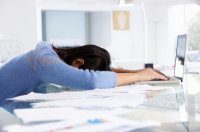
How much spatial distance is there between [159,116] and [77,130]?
28 cm

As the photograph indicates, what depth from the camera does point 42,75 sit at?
1303 mm

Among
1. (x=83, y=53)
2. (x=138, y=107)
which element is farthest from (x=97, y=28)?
(x=138, y=107)

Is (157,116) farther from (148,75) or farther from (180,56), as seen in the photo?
(180,56)

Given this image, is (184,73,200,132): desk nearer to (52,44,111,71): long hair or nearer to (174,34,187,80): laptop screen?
(52,44,111,71): long hair

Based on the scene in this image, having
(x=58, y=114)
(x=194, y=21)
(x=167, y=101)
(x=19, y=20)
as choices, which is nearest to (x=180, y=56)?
(x=167, y=101)

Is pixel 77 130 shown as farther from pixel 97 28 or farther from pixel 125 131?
pixel 97 28

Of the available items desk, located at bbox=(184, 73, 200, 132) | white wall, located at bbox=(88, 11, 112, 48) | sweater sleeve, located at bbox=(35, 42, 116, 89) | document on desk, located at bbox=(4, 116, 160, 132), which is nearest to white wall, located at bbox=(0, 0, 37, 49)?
white wall, located at bbox=(88, 11, 112, 48)

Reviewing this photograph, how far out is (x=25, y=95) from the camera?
1.48m

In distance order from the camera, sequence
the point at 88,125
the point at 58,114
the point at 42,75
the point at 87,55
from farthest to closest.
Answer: the point at 87,55 → the point at 42,75 → the point at 58,114 → the point at 88,125

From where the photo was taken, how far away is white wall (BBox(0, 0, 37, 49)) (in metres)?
4.27

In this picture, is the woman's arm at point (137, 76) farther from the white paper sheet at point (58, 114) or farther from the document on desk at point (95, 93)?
the white paper sheet at point (58, 114)

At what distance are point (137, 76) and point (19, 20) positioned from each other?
3055 millimetres

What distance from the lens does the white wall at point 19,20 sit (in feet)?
14.0

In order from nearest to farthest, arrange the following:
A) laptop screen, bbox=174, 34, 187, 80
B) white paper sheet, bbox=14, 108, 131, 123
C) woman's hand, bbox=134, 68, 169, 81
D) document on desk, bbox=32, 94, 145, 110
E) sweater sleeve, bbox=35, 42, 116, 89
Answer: white paper sheet, bbox=14, 108, 131, 123
document on desk, bbox=32, 94, 145, 110
sweater sleeve, bbox=35, 42, 116, 89
woman's hand, bbox=134, 68, 169, 81
laptop screen, bbox=174, 34, 187, 80
